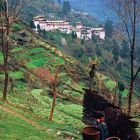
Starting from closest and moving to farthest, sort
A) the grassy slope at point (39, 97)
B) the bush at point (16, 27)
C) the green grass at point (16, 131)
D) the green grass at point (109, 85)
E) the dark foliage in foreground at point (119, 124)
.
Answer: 1. the green grass at point (16, 131)
2. the dark foliage in foreground at point (119, 124)
3. the grassy slope at point (39, 97)
4. the green grass at point (109, 85)
5. the bush at point (16, 27)

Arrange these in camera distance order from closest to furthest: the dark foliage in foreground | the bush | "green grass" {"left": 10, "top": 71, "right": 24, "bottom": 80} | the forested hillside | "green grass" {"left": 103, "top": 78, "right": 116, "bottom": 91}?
the dark foliage in foreground < the forested hillside < "green grass" {"left": 10, "top": 71, "right": 24, "bottom": 80} < "green grass" {"left": 103, "top": 78, "right": 116, "bottom": 91} < the bush

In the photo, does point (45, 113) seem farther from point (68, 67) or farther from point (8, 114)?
point (68, 67)

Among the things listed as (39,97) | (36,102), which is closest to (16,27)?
(39,97)

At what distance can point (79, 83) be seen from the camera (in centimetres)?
7438

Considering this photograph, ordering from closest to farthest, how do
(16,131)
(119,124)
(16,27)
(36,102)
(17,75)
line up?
1. (16,131)
2. (119,124)
3. (36,102)
4. (17,75)
5. (16,27)

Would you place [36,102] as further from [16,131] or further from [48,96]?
[16,131]

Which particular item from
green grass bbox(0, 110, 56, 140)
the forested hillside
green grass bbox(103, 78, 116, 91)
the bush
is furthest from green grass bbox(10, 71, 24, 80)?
green grass bbox(103, 78, 116, 91)

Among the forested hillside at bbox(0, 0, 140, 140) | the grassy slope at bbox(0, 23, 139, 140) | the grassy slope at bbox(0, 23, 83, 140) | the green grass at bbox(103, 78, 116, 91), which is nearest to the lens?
the grassy slope at bbox(0, 23, 83, 140)

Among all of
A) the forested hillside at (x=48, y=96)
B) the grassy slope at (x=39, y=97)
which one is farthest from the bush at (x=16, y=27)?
the grassy slope at (x=39, y=97)

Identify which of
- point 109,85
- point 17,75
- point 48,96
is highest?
point 17,75

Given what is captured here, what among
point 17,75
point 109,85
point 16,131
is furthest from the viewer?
point 109,85

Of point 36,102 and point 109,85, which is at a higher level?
point 36,102

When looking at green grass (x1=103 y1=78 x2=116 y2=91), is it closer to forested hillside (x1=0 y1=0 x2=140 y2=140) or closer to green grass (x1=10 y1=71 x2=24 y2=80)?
forested hillside (x1=0 y1=0 x2=140 y2=140)

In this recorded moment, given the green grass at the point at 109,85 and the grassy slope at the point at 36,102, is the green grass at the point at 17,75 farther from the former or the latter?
the green grass at the point at 109,85
